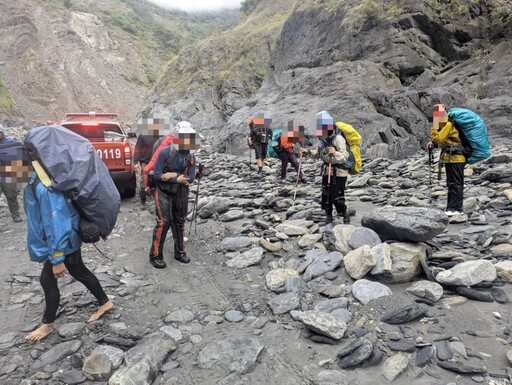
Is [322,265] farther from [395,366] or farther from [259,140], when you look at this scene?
[259,140]

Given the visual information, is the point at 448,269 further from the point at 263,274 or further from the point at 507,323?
the point at 263,274

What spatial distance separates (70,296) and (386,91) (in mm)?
13837

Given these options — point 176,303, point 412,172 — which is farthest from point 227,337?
point 412,172

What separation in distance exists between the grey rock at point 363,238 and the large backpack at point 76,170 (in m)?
2.97

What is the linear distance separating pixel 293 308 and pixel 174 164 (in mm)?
2491

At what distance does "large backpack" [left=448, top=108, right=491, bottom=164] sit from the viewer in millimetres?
5777

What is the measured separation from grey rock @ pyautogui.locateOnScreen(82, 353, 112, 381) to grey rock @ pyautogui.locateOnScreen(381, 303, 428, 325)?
2.42 m

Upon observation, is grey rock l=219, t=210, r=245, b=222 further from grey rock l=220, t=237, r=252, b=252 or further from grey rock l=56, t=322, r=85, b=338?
grey rock l=56, t=322, r=85, b=338

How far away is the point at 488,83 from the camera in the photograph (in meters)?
13.3

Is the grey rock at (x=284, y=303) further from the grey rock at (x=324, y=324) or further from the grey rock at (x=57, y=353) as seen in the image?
the grey rock at (x=57, y=353)

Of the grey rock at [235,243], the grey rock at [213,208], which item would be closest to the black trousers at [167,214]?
the grey rock at [235,243]

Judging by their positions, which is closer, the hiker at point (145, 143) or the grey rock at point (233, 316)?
the grey rock at point (233, 316)

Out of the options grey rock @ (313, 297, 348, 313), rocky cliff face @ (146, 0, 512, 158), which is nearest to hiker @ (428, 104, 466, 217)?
grey rock @ (313, 297, 348, 313)

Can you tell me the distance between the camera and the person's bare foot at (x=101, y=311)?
388 centimetres
